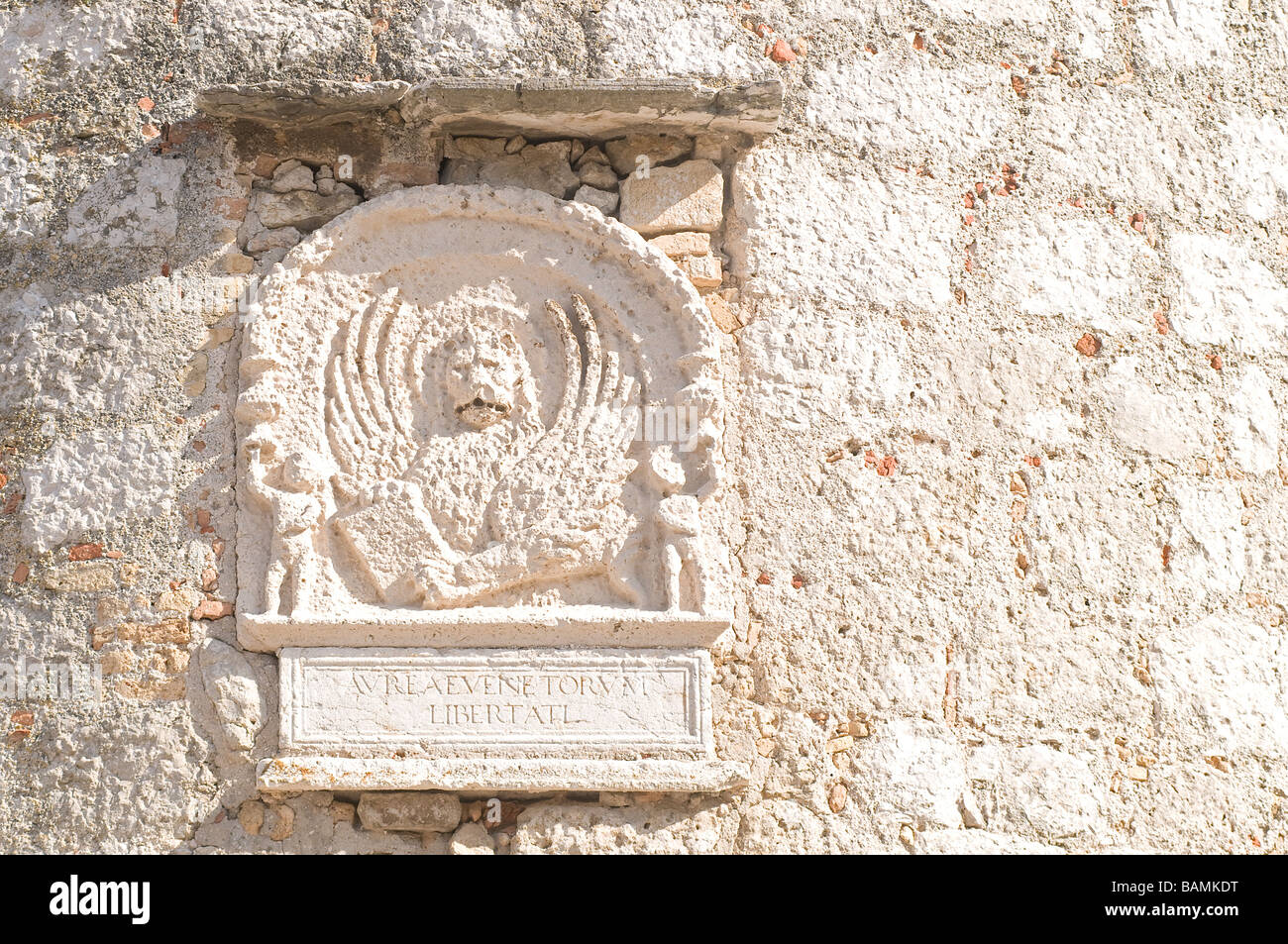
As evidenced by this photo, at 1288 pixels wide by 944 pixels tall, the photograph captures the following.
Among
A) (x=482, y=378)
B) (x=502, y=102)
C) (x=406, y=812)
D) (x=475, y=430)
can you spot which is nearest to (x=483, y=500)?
(x=475, y=430)

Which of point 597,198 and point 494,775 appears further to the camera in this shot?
point 597,198

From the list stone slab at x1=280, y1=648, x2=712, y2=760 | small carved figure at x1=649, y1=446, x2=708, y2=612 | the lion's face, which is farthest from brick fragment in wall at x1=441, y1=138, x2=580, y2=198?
stone slab at x1=280, y1=648, x2=712, y2=760

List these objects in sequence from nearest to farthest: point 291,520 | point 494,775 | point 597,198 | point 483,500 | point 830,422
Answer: point 494,775, point 291,520, point 483,500, point 830,422, point 597,198

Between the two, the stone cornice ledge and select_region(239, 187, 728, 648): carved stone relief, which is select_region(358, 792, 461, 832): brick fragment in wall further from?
the stone cornice ledge

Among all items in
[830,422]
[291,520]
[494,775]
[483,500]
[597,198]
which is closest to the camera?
[494,775]

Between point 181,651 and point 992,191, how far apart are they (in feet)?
8.87

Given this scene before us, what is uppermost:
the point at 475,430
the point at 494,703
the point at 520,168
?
the point at 520,168

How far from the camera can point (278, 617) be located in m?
3.70

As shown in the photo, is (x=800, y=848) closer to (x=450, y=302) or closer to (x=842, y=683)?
(x=842, y=683)

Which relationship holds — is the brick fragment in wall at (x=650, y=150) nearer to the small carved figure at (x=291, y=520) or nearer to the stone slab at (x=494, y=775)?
the small carved figure at (x=291, y=520)

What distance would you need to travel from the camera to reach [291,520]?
3.78 metres

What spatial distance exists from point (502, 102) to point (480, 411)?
2.81 ft

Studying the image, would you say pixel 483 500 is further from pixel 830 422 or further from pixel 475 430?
pixel 830 422

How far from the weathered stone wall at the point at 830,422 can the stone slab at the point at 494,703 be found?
0.41ft
